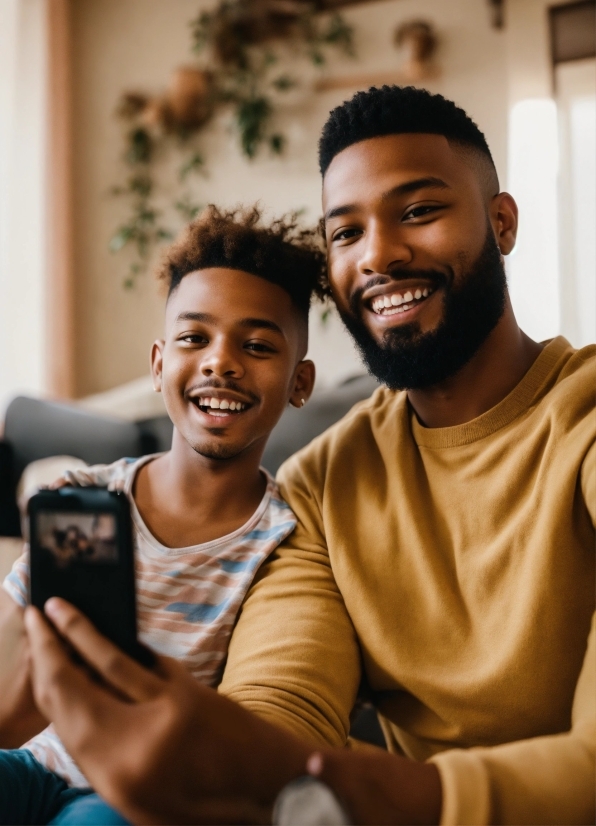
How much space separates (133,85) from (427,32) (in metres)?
1.45

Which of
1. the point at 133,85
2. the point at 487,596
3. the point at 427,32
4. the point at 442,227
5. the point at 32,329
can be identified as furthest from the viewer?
the point at 133,85

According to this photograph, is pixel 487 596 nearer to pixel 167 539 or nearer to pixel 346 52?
pixel 167 539

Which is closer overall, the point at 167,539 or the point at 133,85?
the point at 167,539

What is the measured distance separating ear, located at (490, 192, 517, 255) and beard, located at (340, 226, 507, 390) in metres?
0.08

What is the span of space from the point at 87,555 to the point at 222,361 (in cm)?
47

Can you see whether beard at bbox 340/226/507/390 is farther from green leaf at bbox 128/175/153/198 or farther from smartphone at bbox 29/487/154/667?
green leaf at bbox 128/175/153/198

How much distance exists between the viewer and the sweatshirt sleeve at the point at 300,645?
0.92 meters

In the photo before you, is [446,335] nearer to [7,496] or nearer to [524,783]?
[524,783]

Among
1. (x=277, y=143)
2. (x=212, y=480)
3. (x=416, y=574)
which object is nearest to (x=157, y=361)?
(x=212, y=480)

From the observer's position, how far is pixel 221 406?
1.14 metres

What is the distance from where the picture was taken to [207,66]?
12.0ft

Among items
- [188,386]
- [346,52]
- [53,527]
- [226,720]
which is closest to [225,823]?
[226,720]

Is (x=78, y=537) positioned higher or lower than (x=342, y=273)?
lower

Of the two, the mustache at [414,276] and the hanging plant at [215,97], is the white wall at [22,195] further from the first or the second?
the mustache at [414,276]
